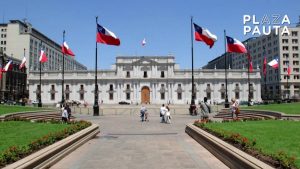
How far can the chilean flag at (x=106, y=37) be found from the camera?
30.1 meters

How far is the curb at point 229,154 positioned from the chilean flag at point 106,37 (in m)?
18.8

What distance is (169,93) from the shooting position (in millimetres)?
91438

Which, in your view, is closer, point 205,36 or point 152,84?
point 205,36

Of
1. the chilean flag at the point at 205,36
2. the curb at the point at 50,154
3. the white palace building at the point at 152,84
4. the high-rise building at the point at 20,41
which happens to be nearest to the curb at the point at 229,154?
the curb at the point at 50,154

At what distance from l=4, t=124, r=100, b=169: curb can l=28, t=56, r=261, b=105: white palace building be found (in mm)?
78223

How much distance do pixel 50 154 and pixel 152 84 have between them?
83137 millimetres

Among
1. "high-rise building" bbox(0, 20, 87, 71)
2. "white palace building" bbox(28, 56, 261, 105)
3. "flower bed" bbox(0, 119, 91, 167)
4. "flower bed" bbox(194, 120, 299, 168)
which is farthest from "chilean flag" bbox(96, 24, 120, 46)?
"high-rise building" bbox(0, 20, 87, 71)

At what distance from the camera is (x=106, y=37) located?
99.5ft

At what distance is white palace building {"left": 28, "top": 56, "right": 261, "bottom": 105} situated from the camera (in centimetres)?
9138

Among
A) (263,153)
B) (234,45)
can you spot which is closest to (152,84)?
(234,45)

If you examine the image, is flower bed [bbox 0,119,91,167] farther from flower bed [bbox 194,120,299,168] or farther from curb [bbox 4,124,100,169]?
flower bed [bbox 194,120,299,168]

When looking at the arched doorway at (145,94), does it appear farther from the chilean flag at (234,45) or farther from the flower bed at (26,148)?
the flower bed at (26,148)

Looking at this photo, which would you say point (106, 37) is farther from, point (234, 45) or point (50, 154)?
point (50, 154)

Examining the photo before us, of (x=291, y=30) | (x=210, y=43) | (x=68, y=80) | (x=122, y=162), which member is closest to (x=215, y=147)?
(x=122, y=162)
